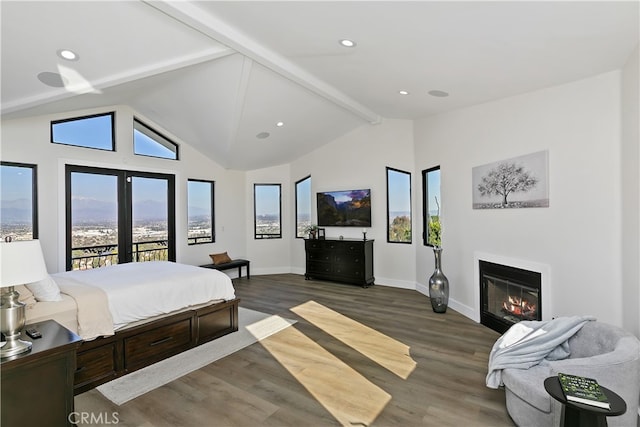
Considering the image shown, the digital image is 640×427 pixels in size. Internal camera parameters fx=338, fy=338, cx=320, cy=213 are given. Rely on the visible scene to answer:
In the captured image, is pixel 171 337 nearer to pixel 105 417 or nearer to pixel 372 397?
pixel 105 417

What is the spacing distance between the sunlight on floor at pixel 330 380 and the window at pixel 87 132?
168 inches

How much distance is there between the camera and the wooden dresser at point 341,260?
662 cm

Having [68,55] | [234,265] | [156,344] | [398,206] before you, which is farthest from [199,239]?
[68,55]

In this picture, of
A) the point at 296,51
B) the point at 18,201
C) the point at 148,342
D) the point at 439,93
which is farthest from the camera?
the point at 18,201

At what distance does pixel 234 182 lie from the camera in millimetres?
7746

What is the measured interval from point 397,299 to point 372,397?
10.1 feet

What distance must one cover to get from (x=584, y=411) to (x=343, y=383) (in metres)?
1.70

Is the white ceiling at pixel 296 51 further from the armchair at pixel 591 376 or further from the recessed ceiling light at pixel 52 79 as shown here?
the armchair at pixel 591 376

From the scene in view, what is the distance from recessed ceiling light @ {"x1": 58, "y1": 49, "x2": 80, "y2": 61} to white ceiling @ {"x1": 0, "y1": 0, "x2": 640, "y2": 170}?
5 cm

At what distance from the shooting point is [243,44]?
3.55 meters

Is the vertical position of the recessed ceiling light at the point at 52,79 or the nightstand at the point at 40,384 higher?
the recessed ceiling light at the point at 52,79

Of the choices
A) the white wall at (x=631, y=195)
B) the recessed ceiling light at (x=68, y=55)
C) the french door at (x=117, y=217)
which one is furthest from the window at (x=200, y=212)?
the white wall at (x=631, y=195)

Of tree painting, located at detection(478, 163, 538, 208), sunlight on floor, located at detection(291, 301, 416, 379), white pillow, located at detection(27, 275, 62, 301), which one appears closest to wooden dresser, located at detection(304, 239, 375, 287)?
sunlight on floor, located at detection(291, 301, 416, 379)

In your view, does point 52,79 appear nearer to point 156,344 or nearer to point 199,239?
point 156,344
